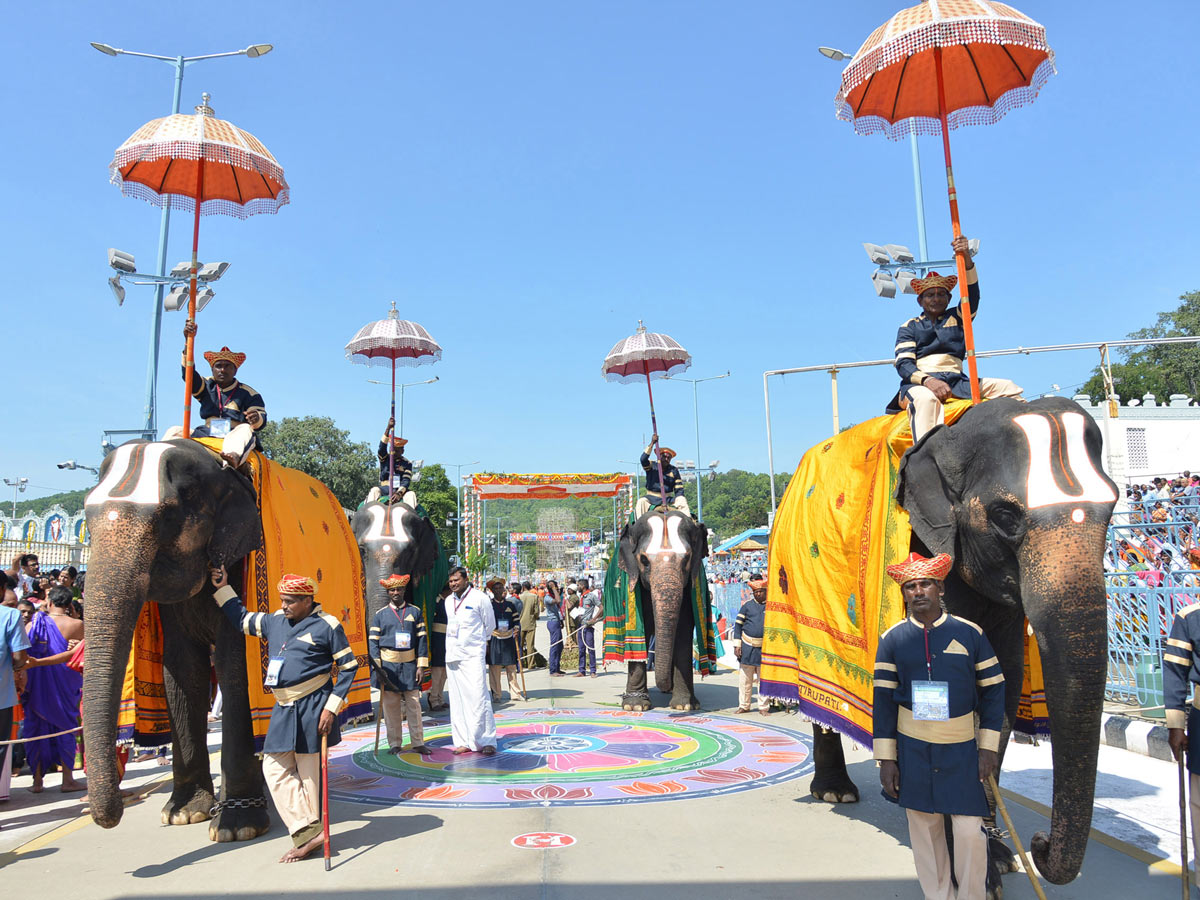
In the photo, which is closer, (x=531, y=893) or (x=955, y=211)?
(x=531, y=893)

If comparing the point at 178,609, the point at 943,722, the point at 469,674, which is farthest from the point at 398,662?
the point at 943,722

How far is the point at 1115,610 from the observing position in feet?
31.9

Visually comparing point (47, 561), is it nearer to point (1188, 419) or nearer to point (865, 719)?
point (865, 719)

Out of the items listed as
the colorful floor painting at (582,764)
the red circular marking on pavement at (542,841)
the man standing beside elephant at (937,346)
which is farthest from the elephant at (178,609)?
the man standing beside elephant at (937,346)

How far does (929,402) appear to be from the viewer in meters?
4.77

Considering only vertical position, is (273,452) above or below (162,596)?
above

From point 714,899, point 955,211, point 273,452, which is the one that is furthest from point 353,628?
point 273,452

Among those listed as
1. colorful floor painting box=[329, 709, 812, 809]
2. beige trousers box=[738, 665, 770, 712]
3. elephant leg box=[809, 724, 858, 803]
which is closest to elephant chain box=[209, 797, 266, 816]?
colorful floor painting box=[329, 709, 812, 809]

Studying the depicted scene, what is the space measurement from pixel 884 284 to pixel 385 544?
9063mm

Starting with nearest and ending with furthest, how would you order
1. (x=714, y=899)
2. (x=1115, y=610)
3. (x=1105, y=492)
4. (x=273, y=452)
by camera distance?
1. (x=1105, y=492)
2. (x=714, y=899)
3. (x=1115, y=610)
4. (x=273, y=452)

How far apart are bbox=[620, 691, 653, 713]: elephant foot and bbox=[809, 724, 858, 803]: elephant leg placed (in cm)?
434

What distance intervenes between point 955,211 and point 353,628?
564 centimetres

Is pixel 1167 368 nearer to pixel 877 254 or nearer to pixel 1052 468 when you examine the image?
pixel 877 254

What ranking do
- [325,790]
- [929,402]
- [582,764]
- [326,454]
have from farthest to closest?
[326,454] < [582,764] < [325,790] < [929,402]
